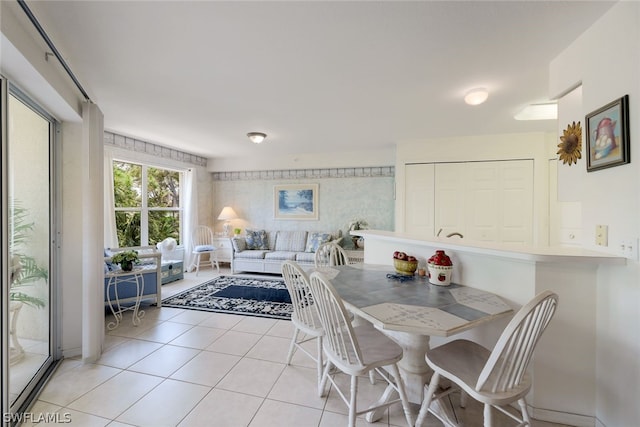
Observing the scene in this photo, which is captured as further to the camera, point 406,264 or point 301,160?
point 301,160

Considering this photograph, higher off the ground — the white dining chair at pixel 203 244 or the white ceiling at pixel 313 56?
the white ceiling at pixel 313 56

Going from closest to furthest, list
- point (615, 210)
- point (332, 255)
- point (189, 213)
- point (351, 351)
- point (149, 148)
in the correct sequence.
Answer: point (615, 210) < point (351, 351) < point (332, 255) < point (149, 148) < point (189, 213)

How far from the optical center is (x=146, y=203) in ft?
15.7

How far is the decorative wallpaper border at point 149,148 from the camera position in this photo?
157 inches

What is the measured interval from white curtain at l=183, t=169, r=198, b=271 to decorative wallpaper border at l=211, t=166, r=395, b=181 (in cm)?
75

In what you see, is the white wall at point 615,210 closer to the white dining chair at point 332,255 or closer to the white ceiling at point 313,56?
the white ceiling at point 313,56

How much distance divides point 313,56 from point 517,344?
2.08 metres

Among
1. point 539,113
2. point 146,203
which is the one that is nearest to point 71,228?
point 146,203

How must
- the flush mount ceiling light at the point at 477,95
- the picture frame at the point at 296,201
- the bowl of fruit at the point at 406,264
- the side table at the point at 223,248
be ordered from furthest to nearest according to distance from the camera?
the side table at the point at 223,248
the picture frame at the point at 296,201
the flush mount ceiling light at the point at 477,95
the bowl of fruit at the point at 406,264

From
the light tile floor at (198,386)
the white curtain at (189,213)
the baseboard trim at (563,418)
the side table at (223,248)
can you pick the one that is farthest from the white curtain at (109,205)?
the baseboard trim at (563,418)

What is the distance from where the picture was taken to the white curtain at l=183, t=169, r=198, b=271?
5406mm

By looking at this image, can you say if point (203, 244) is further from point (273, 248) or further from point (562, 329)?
point (562, 329)

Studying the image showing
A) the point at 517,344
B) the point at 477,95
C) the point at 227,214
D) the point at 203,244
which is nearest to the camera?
the point at 517,344

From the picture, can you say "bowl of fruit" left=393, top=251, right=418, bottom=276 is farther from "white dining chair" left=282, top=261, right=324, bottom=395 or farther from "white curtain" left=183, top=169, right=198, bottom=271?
"white curtain" left=183, top=169, right=198, bottom=271
